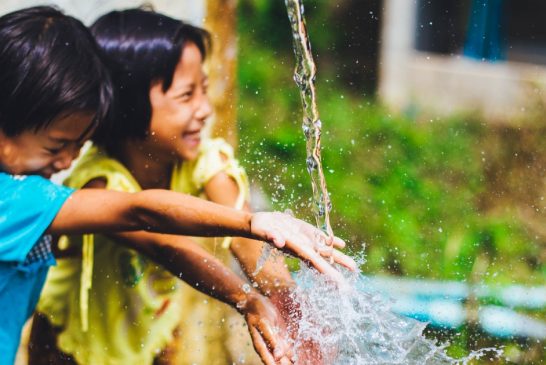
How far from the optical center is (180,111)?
204cm

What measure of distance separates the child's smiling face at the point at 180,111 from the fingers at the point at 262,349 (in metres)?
0.48

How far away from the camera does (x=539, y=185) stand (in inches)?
123

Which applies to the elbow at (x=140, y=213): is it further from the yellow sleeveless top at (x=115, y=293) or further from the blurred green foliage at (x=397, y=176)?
the blurred green foliage at (x=397, y=176)

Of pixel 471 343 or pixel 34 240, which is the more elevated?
pixel 34 240

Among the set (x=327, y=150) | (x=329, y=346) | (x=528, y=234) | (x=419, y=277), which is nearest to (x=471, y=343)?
(x=419, y=277)

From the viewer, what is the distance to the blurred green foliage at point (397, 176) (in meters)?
2.90

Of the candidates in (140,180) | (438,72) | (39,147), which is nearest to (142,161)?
(140,180)

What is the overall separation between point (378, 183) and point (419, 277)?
1.84ft

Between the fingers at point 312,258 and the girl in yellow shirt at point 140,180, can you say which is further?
the girl in yellow shirt at point 140,180

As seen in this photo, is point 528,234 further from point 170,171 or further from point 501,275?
point 170,171

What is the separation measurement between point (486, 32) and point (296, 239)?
3.14 metres

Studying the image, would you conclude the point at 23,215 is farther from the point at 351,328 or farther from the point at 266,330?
the point at 351,328

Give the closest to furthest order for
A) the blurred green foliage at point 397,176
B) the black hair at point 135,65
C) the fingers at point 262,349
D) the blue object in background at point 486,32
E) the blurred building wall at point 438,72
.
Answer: the fingers at point 262,349 → the black hair at point 135,65 → the blurred green foliage at point 397,176 → the blurred building wall at point 438,72 → the blue object in background at point 486,32

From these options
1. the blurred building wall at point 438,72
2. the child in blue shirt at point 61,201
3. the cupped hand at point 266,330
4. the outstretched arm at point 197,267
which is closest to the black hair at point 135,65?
the child in blue shirt at point 61,201
